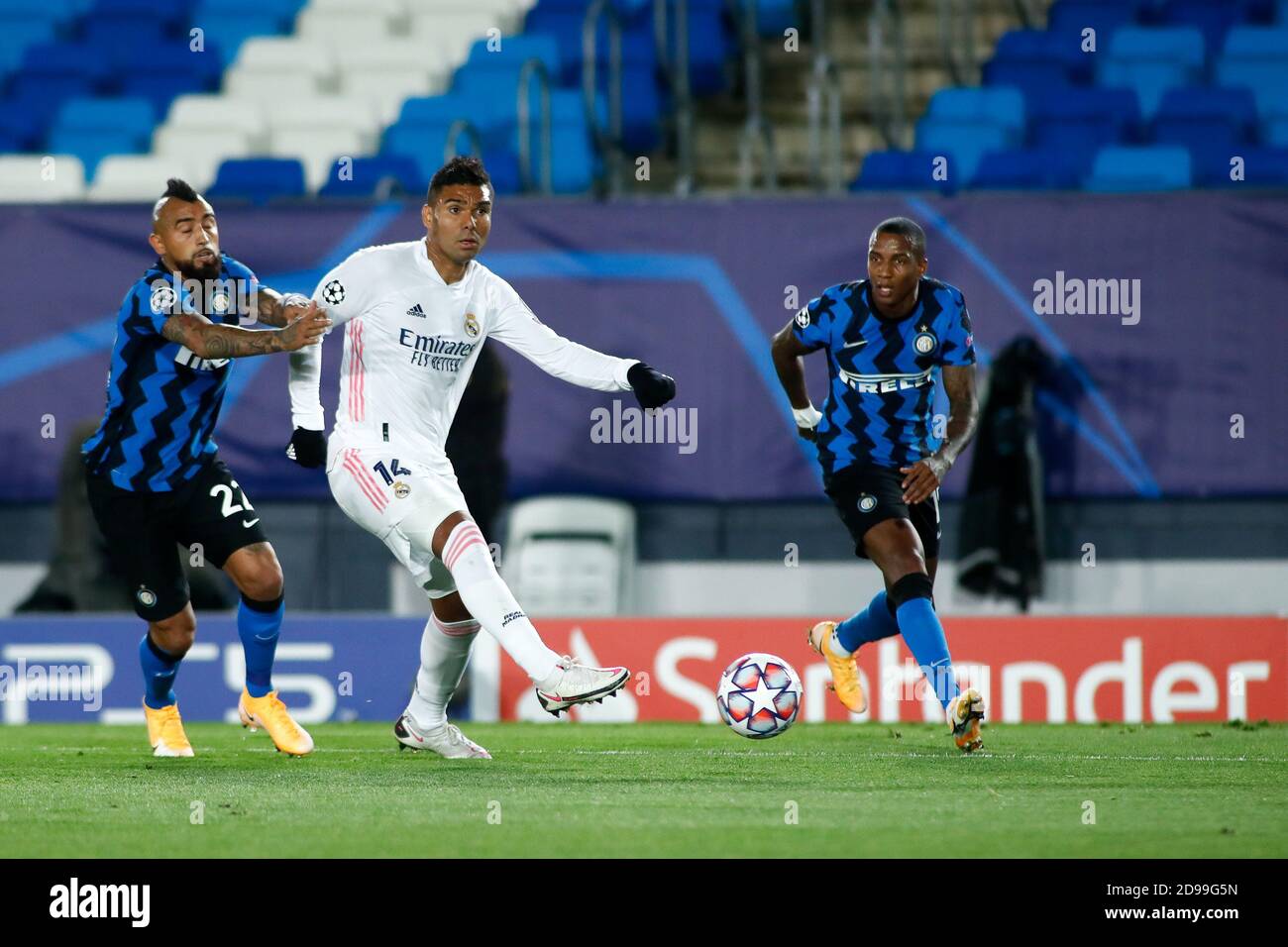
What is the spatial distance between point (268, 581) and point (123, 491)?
0.67 m

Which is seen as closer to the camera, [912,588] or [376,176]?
[912,588]

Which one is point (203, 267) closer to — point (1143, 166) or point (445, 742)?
point (445, 742)

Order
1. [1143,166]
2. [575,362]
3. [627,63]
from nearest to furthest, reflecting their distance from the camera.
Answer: [575,362] < [1143,166] < [627,63]

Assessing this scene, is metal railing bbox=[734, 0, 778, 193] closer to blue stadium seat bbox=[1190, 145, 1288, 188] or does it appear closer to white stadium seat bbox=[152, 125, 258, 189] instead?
blue stadium seat bbox=[1190, 145, 1288, 188]

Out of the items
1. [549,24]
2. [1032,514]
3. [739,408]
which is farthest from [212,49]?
[1032,514]

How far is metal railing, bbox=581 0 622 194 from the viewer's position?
1231 centimetres

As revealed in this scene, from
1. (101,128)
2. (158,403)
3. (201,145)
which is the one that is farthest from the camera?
(101,128)

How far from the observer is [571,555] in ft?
38.3

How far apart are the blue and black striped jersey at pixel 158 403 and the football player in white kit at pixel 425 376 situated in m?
0.47

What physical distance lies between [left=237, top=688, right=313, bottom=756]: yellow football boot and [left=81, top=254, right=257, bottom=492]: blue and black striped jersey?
2.99 feet

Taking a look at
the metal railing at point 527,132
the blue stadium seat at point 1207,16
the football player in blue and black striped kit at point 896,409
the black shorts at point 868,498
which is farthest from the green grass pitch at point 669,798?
the blue stadium seat at point 1207,16

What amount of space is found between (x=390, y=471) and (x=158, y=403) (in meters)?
1.12

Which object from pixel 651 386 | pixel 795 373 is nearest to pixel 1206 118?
pixel 795 373

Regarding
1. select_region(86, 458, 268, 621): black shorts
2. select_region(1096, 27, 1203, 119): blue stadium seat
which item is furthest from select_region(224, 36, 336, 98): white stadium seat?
select_region(86, 458, 268, 621): black shorts
